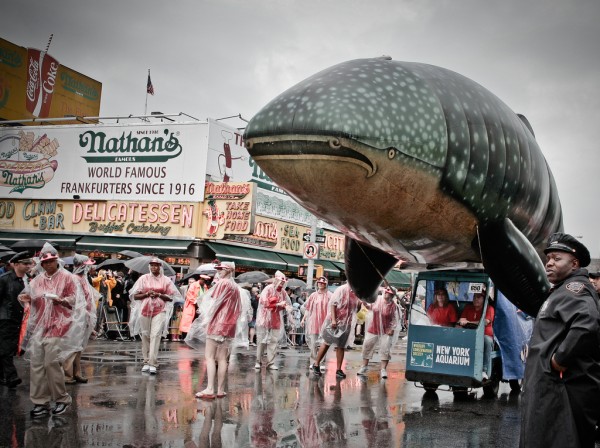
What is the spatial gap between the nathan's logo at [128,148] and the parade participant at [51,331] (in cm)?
1917

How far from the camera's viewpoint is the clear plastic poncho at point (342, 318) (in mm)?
12133

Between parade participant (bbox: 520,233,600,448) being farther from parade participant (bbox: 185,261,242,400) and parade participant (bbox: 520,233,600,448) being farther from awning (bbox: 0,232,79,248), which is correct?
awning (bbox: 0,232,79,248)

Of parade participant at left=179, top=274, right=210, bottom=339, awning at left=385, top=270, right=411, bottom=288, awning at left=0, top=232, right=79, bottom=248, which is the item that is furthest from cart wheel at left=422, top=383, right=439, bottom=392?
awning at left=385, top=270, right=411, bottom=288

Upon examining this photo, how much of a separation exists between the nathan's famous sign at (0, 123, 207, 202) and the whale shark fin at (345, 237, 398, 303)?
1940cm

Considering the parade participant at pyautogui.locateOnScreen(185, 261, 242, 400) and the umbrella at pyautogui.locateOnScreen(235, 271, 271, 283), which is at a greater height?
the umbrella at pyautogui.locateOnScreen(235, 271, 271, 283)

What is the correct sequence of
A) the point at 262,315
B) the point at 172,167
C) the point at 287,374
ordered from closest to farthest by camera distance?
1. the point at 287,374
2. the point at 262,315
3. the point at 172,167

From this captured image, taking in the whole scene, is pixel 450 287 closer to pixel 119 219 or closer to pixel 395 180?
pixel 395 180

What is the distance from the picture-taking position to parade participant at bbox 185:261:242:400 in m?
8.74

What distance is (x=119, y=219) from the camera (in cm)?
2623

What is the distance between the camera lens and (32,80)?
3766 centimetres

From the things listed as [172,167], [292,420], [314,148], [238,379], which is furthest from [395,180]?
[172,167]

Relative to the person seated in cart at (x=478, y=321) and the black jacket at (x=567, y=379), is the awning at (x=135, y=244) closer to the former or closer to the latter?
the person seated in cart at (x=478, y=321)

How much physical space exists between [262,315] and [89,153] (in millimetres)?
17303

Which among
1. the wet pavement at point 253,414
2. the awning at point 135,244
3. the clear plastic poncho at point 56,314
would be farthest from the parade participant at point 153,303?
the awning at point 135,244
